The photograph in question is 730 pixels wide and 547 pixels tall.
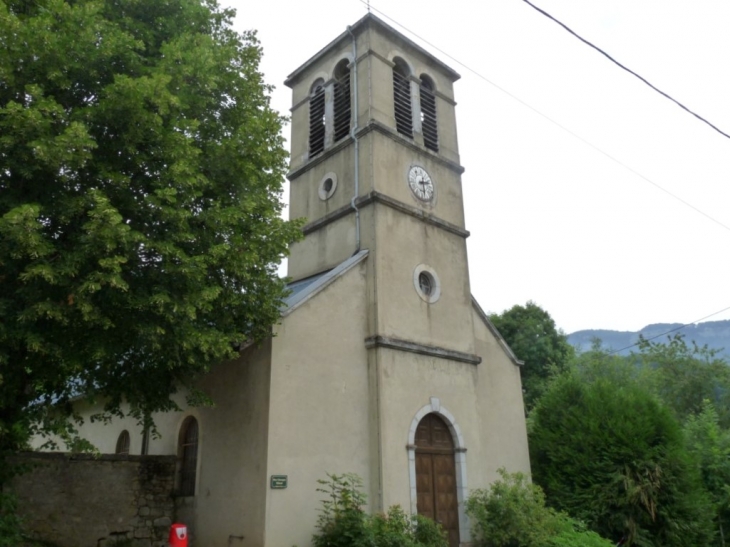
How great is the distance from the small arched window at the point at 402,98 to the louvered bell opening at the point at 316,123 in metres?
2.41

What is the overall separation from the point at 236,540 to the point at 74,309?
5.92 metres

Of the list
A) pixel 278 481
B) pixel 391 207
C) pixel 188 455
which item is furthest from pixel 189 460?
pixel 391 207

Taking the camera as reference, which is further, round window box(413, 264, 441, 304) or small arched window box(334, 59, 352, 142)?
small arched window box(334, 59, 352, 142)

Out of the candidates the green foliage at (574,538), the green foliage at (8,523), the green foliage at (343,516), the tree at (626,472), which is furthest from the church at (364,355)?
the green foliage at (8,523)

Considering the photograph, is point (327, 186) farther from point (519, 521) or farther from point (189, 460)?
point (519, 521)

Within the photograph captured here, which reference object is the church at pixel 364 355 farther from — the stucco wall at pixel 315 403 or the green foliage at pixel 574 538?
the green foliage at pixel 574 538

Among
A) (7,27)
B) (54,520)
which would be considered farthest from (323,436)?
(7,27)

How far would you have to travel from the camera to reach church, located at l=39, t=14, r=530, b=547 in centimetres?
1227

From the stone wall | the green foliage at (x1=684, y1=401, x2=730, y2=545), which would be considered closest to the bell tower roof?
the stone wall

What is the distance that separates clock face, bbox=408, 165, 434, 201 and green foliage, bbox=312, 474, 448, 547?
7.80 m

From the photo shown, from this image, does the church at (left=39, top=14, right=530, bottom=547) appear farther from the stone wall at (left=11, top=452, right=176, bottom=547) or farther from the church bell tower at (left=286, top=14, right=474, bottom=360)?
the stone wall at (left=11, top=452, right=176, bottom=547)

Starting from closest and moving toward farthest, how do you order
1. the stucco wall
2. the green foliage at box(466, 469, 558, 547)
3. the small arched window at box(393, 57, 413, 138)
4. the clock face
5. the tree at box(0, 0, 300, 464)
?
the tree at box(0, 0, 300, 464) → the stucco wall → the green foliage at box(466, 469, 558, 547) → the clock face → the small arched window at box(393, 57, 413, 138)

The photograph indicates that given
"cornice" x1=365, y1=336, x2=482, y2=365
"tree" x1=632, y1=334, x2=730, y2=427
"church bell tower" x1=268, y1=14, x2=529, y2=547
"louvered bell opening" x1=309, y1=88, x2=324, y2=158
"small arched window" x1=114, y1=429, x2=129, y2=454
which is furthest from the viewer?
"tree" x1=632, y1=334, x2=730, y2=427

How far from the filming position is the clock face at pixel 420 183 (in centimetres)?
1675
